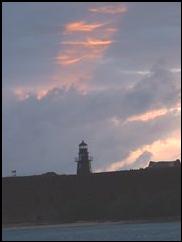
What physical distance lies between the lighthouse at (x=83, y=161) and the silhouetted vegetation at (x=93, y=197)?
2.45 ft

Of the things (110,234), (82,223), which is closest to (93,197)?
(82,223)

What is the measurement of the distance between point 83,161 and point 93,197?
3.12 meters

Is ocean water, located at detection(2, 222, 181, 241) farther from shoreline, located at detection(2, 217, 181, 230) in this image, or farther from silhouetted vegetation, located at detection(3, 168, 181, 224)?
silhouetted vegetation, located at detection(3, 168, 181, 224)

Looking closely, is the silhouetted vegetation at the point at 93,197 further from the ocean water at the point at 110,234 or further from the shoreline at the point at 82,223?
the ocean water at the point at 110,234

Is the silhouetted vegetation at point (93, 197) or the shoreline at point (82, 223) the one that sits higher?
the silhouetted vegetation at point (93, 197)

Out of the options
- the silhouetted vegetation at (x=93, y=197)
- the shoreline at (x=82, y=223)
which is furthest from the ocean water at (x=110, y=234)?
the silhouetted vegetation at (x=93, y=197)

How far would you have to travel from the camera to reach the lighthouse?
75.0 metres

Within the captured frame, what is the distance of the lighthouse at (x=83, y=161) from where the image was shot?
75.0m

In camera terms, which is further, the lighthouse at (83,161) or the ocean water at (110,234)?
the lighthouse at (83,161)

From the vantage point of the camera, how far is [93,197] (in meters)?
77.0

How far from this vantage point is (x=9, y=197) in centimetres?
7994

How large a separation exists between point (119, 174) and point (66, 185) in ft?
14.4

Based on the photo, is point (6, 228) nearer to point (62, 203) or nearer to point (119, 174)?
point (62, 203)

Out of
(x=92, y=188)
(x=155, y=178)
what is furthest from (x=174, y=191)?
(x=92, y=188)
